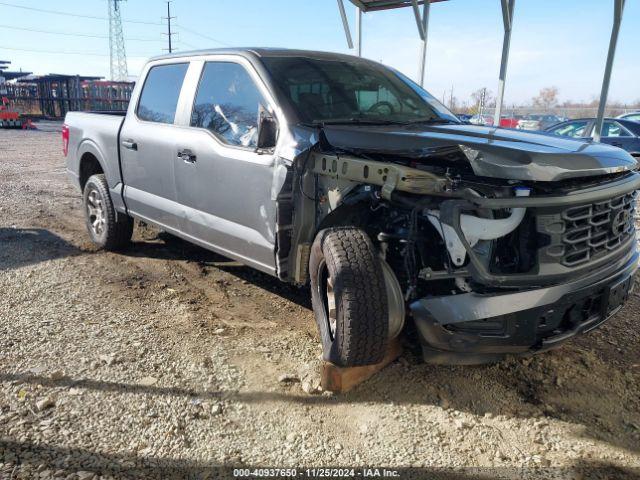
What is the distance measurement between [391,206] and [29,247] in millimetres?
4419

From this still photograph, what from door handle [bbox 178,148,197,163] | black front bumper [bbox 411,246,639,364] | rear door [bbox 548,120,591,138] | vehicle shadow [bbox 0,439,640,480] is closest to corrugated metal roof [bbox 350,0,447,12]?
rear door [bbox 548,120,591,138]

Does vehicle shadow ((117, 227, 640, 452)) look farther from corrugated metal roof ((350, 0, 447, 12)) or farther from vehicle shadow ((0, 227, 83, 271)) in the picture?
corrugated metal roof ((350, 0, 447, 12))

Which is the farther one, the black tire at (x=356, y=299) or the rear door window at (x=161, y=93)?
the rear door window at (x=161, y=93)

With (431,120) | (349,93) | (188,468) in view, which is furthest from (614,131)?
(188,468)

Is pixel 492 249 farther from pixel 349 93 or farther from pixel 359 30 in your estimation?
pixel 359 30

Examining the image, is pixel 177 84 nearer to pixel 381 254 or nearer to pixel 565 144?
pixel 381 254

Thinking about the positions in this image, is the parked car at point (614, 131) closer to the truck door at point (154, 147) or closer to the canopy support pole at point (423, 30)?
the canopy support pole at point (423, 30)

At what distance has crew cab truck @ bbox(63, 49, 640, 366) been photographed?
2.47m

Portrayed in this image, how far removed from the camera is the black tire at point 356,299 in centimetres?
269

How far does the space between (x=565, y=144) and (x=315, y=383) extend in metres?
1.91

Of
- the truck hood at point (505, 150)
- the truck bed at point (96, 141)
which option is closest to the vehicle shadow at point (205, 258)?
the truck bed at point (96, 141)

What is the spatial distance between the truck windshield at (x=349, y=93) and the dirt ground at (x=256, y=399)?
153cm

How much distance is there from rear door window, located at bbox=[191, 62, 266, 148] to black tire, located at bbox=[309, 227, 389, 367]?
112 centimetres

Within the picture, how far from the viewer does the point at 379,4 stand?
9453 millimetres
